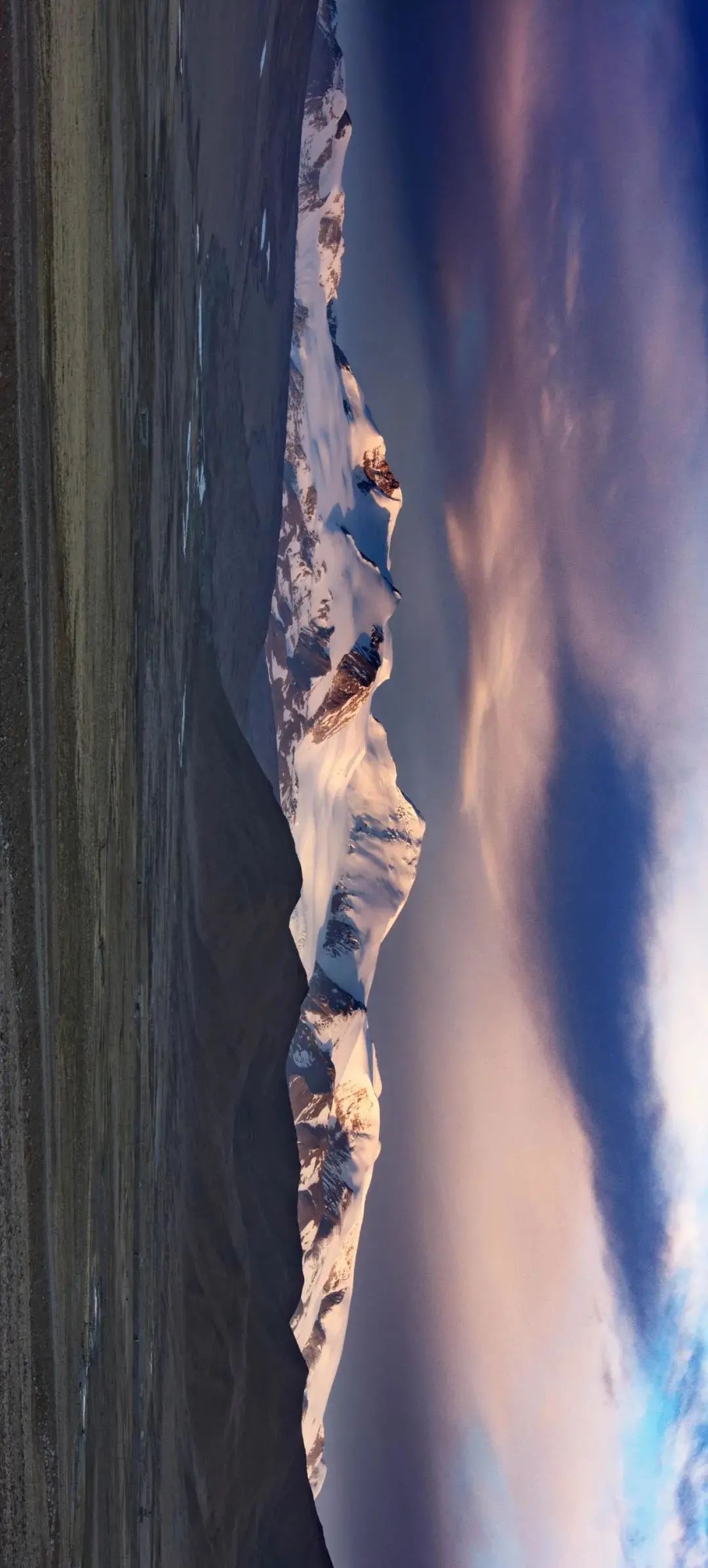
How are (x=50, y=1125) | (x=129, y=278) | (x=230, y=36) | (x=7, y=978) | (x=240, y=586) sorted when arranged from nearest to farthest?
(x=7, y=978)
(x=50, y=1125)
(x=129, y=278)
(x=230, y=36)
(x=240, y=586)

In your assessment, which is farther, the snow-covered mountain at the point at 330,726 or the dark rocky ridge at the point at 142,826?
the snow-covered mountain at the point at 330,726

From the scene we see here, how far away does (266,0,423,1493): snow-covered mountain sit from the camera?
39656mm

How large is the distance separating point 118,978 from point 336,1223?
42186 mm

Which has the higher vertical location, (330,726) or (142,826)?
(330,726)

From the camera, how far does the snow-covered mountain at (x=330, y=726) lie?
39.7m

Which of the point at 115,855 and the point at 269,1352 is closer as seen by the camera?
the point at 115,855

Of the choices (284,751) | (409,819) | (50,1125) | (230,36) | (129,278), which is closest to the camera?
(50,1125)

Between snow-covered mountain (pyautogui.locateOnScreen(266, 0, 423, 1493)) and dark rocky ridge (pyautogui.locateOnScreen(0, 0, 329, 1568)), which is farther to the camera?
snow-covered mountain (pyautogui.locateOnScreen(266, 0, 423, 1493))

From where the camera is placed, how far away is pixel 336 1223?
1997 inches

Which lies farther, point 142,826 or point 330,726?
point 330,726

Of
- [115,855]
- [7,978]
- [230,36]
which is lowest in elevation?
[7,978]

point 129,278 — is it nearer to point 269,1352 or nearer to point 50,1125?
point 50,1125

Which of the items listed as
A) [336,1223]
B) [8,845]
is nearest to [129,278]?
[8,845]

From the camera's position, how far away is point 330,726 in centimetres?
4256
